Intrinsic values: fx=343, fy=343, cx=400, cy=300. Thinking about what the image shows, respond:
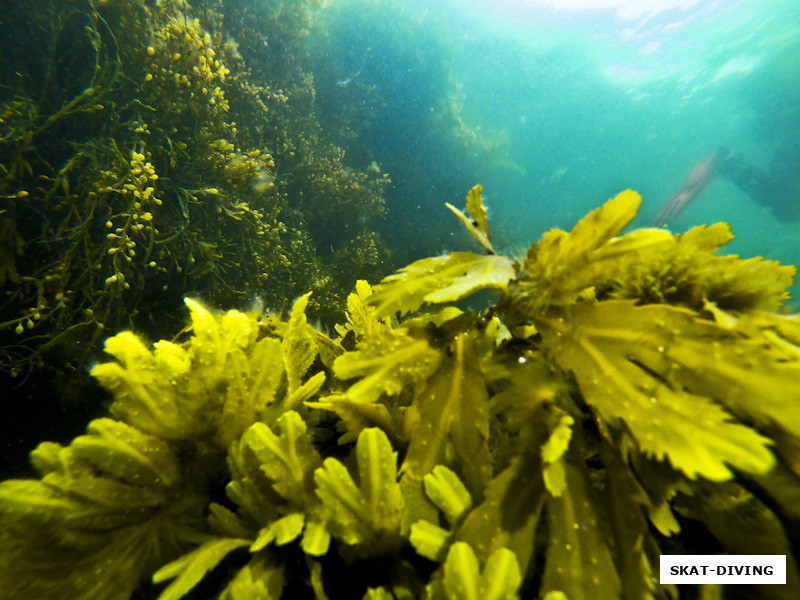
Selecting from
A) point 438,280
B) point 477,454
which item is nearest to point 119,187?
point 438,280

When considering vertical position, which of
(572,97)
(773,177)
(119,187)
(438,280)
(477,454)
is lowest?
(477,454)

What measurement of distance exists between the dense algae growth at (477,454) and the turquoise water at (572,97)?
1.18ft

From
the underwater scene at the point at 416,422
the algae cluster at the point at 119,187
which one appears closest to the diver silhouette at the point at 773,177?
the algae cluster at the point at 119,187

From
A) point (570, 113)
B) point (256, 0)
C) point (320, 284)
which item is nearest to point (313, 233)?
point (320, 284)

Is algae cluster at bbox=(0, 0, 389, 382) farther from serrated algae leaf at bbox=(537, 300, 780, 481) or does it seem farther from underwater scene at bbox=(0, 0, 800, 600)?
serrated algae leaf at bbox=(537, 300, 780, 481)

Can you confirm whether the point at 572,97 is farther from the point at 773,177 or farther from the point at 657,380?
the point at 657,380

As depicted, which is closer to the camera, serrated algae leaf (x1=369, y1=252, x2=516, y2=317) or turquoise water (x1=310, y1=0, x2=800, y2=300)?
serrated algae leaf (x1=369, y1=252, x2=516, y2=317)

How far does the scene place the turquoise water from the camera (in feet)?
38.5

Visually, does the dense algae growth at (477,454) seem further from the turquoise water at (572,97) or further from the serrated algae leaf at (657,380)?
the turquoise water at (572,97)

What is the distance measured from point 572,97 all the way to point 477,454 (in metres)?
40.2

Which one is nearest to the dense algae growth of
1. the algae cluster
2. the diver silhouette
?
the algae cluster

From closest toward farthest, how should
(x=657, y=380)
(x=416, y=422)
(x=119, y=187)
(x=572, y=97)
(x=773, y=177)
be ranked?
(x=657, y=380) < (x=416, y=422) < (x=119, y=187) < (x=773, y=177) < (x=572, y=97)

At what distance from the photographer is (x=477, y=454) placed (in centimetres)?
70

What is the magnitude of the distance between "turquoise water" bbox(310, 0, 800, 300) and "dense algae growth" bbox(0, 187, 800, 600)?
359mm
